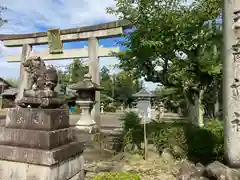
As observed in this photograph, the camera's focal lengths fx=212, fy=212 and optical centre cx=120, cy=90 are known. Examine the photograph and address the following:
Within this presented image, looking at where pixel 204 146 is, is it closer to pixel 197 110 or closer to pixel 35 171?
pixel 197 110

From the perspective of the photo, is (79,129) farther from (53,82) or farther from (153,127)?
(53,82)

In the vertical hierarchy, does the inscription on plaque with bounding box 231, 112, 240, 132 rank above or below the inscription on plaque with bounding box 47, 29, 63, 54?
below

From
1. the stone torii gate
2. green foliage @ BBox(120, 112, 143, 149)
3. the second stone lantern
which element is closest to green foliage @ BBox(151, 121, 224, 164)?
green foliage @ BBox(120, 112, 143, 149)

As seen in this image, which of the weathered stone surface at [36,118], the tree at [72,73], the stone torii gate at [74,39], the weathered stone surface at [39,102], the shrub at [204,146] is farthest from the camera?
the tree at [72,73]

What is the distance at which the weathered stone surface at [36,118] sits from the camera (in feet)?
10.2

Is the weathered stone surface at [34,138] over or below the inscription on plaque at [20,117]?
below

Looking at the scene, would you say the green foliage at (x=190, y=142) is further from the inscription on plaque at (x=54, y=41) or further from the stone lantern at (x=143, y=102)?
the inscription on plaque at (x=54, y=41)

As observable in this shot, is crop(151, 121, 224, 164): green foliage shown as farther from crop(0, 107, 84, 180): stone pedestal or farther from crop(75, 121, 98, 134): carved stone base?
crop(75, 121, 98, 134): carved stone base

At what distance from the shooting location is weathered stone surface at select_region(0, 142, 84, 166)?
2904 millimetres

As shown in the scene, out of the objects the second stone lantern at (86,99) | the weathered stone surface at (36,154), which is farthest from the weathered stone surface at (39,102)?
the second stone lantern at (86,99)

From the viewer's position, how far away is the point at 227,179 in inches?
126

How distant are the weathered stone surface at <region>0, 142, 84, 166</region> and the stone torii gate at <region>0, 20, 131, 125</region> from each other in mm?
5480

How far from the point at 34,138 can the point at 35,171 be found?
46cm

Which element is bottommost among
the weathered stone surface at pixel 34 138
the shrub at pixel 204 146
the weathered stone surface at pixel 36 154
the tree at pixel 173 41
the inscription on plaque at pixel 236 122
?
the shrub at pixel 204 146
